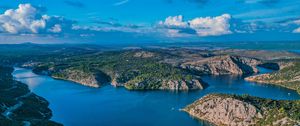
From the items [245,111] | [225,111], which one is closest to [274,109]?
[245,111]

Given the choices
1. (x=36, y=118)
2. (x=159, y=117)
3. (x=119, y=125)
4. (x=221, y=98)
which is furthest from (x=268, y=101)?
(x=36, y=118)

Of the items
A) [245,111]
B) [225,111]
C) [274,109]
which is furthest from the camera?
[225,111]

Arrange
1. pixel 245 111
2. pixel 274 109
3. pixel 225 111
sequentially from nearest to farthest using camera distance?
pixel 274 109, pixel 245 111, pixel 225 111

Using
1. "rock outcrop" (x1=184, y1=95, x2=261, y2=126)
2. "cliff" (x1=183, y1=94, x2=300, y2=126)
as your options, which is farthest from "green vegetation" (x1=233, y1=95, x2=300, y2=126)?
"rock outcrop" (x1=184, y1=95, x2=261, y2=126)

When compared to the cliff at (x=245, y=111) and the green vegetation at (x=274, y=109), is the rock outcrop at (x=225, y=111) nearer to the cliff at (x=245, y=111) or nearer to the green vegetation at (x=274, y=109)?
the cliff at (x=245, y=111)

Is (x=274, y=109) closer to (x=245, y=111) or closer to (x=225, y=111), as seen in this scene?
(x=245, y=111)

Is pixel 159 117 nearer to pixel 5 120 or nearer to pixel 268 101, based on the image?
pixel 268 101

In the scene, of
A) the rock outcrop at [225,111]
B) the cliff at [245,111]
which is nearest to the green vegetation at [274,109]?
the cliff at [245,111]

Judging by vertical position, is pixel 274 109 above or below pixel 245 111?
above

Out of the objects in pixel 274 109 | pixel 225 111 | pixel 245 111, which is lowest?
pixel 225 111
